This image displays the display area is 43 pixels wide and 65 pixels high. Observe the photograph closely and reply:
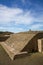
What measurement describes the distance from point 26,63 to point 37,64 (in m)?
0.75

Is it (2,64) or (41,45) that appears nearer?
(2,64)

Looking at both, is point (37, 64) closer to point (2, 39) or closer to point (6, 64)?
point (6, 64)

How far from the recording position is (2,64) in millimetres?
8359

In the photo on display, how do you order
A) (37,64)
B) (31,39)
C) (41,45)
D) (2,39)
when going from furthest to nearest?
(2,39) → (31,39) → (41,45) → (37,64)

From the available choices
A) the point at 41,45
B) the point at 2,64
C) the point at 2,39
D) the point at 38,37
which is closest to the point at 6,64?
the point at 2,64

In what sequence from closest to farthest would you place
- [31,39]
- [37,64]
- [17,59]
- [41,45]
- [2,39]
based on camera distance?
[37,64], [17,59], [41,45], [31,39], [2,39]

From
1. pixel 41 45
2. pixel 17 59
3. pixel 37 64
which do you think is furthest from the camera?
pixel 41 45

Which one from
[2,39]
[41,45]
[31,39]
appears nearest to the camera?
[41,45]

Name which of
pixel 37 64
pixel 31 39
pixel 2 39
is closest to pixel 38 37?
pixel 31 39

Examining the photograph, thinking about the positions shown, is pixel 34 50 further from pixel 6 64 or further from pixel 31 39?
pixel 6 64

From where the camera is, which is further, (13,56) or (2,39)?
(2,39)

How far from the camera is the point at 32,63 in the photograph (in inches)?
324

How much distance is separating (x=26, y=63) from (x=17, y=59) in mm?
1220

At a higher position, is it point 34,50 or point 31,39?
point 31,39
